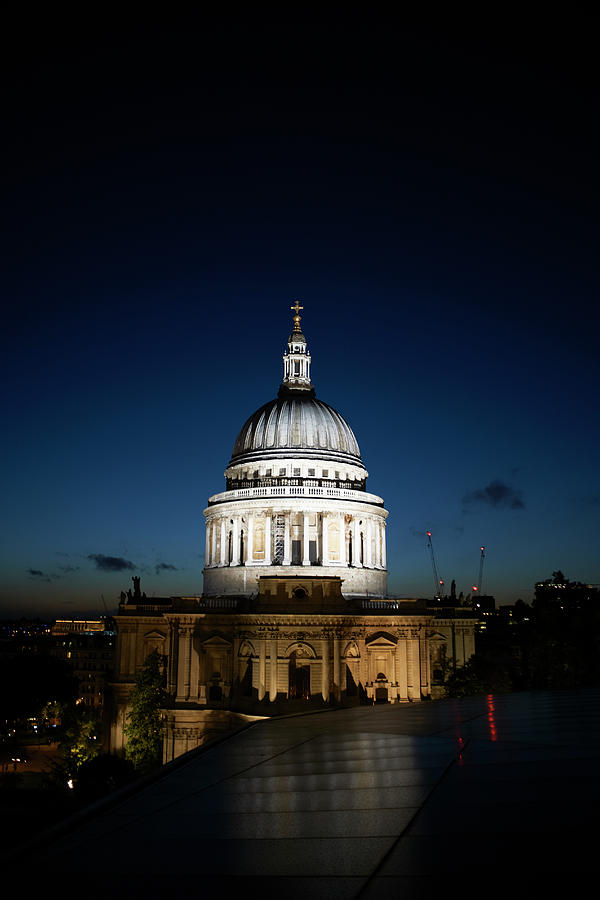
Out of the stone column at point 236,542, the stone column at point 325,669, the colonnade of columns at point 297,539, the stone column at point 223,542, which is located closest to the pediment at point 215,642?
the stone column at point 325,669

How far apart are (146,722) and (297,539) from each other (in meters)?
26.5

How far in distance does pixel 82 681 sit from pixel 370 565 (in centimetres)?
10653

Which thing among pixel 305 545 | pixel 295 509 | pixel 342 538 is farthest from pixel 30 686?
pixel 342 538

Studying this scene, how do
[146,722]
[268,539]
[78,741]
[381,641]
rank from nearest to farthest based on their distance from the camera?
[381,641], [146,722], [78,741], [268,539]

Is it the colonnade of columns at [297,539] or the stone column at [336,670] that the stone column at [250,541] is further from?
the stone column at [336,670]

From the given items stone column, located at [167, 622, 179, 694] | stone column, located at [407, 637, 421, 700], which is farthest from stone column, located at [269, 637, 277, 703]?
stone column, located at [407, 637, 421, 700]

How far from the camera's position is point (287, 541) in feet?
290

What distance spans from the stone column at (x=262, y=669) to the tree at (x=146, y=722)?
33.2ft

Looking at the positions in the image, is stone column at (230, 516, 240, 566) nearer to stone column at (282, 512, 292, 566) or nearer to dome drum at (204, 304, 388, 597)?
dome drum at (204, 304, 388, 597)

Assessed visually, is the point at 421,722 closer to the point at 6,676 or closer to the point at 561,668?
the point at 561,668

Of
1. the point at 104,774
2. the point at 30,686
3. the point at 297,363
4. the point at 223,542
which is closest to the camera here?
the point at 104,774

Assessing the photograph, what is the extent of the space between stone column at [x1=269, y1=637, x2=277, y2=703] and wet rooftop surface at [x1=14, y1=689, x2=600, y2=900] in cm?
4979

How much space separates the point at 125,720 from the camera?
267 ft

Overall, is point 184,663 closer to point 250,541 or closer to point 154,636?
point 154,636
